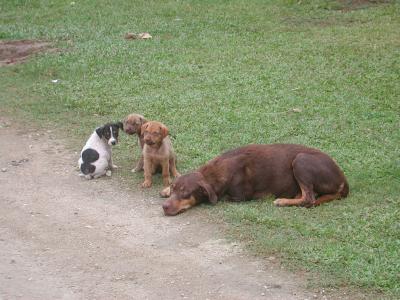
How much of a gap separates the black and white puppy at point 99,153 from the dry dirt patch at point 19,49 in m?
6.11

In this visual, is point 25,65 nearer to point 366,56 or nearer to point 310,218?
point 366,56

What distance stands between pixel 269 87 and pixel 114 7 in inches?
296

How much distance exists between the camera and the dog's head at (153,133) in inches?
364

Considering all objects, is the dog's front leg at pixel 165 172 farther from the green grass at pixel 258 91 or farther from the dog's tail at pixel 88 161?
the dog's tail at pixel 88 161

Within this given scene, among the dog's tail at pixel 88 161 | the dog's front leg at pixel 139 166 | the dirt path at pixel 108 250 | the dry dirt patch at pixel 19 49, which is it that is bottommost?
the dirt path at pixel 108 250

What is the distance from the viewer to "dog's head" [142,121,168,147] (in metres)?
9.26

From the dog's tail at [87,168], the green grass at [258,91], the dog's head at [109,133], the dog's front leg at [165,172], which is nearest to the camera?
the green grass at [258,91]

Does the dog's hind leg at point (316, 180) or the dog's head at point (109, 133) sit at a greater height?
the dog's head at point (109, 133)

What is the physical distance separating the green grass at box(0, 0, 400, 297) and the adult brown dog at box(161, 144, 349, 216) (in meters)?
0.18

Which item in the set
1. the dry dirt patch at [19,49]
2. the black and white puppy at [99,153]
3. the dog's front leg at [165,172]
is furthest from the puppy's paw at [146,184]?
the dry dirt patch at [19,49]

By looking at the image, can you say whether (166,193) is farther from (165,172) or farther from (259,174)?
(259,174)

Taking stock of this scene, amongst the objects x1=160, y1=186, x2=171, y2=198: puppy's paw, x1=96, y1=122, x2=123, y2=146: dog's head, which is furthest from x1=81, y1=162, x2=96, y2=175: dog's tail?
x1=160, y1=186, x2=171, y2=198: puppy's paw

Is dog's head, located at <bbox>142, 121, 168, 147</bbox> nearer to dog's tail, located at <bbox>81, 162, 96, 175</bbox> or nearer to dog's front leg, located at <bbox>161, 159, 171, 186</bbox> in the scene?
dog's front leg, located at <bbox>161, 159, 171, 186</bbox>

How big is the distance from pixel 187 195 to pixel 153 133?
1032mm
